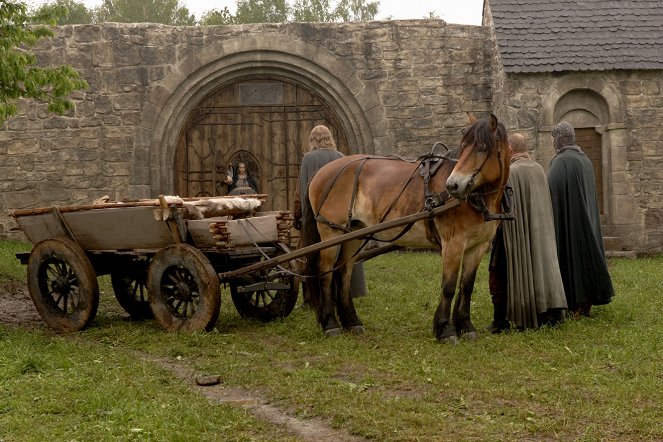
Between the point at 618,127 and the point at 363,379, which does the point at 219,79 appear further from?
the point at 363,379

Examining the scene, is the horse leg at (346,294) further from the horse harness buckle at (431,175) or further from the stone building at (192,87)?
the stone building at (192,87)

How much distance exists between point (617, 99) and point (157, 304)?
8690mm

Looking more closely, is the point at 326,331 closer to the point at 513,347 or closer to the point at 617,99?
the point at 513,347

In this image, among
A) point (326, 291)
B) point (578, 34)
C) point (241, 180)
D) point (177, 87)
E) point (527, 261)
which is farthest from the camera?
point (177, 87)

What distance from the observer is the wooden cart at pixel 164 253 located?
6.80 m

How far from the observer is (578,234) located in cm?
739

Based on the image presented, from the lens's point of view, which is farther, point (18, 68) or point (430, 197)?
point (18, 68)

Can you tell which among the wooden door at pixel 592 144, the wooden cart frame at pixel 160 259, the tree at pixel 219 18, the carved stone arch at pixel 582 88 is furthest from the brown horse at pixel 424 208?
the tree at pixel 219 18

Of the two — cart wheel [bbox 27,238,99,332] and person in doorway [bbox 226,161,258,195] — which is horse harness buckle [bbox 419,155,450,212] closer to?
cart wheel [bbox 27,238,99,332]

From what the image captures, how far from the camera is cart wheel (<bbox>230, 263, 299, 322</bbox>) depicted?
7484 millimetres

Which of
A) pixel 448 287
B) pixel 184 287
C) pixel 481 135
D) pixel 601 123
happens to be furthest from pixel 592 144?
pixel 184 287

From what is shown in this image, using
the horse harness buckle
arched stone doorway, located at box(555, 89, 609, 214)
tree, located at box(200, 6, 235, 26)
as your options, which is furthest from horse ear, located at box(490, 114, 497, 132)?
tree, located at box(200, 6, 235, 26)

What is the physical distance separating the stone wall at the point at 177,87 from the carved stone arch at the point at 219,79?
2 centimetres

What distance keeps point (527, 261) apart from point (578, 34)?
7602 mm
